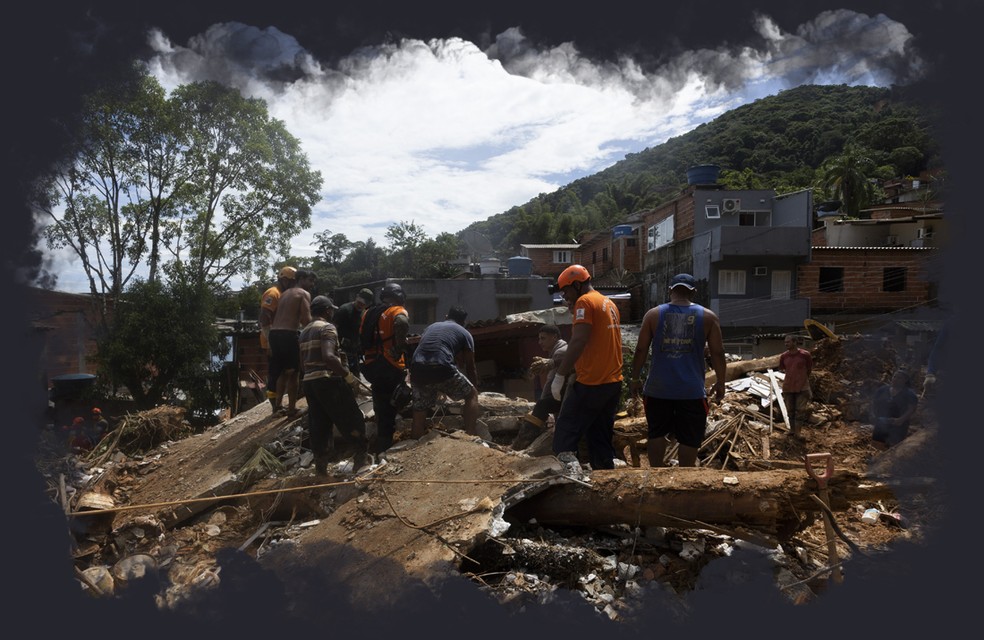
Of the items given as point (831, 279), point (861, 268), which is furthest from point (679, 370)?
point (831, 279)

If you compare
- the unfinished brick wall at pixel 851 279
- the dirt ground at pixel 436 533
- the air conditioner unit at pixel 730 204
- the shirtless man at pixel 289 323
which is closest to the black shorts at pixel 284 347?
the shirtless man at pixel 289 323

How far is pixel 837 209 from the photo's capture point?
2614 cm

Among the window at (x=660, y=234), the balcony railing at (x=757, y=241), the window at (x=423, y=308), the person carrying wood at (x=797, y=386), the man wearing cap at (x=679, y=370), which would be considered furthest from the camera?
the window at (x=423, y=308)

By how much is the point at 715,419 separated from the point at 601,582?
4447 mm

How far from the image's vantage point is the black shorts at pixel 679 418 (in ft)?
14.6

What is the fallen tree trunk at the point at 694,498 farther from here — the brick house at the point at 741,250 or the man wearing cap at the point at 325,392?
the brick house at the point at 741,250

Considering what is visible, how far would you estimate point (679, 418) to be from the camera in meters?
4.51

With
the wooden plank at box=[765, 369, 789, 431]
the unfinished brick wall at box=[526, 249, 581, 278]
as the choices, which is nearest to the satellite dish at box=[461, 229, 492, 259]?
the unfinished brick wall at box=[526, 249, 581, 278]

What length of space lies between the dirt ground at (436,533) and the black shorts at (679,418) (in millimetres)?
251

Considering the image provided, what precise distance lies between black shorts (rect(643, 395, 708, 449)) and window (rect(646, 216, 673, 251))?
74.8 feet

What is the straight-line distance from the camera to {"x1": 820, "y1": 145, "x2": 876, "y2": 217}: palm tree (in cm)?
2438

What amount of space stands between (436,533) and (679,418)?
200 cm

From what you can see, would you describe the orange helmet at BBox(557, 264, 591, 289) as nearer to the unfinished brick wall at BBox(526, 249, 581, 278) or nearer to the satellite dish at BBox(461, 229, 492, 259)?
the unfinished brick wall at BBox(526, 249, 581, 278)

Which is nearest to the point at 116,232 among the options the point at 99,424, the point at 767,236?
the point at 99,424
